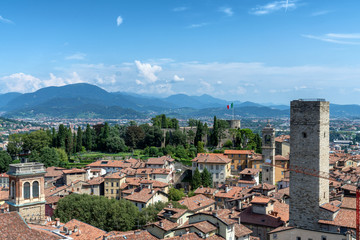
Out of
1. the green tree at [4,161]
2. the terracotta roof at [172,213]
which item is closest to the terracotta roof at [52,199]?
the terracotta roof at [172,213]

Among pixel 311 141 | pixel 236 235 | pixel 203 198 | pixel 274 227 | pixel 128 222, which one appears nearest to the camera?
pixel 236 235

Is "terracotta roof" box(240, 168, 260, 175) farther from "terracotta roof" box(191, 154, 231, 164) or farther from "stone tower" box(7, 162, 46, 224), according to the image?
"stone tower" box(7, 162, 46, 224)

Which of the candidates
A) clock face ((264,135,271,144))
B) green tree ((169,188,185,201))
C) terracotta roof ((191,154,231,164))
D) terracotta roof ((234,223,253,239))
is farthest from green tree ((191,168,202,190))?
terracotta roof ((234,223,253,239))

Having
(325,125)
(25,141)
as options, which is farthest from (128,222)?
(25,141)

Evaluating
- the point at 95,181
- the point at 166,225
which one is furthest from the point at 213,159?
the point at 166,225

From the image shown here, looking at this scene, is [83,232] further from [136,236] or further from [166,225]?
[166,225]

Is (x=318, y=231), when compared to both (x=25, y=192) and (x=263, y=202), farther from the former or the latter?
(x=25, y=192)

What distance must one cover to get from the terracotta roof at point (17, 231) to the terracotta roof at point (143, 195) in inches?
845

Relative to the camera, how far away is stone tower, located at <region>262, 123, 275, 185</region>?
4884 centimetres

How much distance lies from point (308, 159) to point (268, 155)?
2305 centimetres

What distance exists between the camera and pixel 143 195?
134ft

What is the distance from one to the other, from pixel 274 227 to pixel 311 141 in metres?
8.20

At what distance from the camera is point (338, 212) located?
1082 inches

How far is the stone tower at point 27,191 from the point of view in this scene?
78.8 ft
